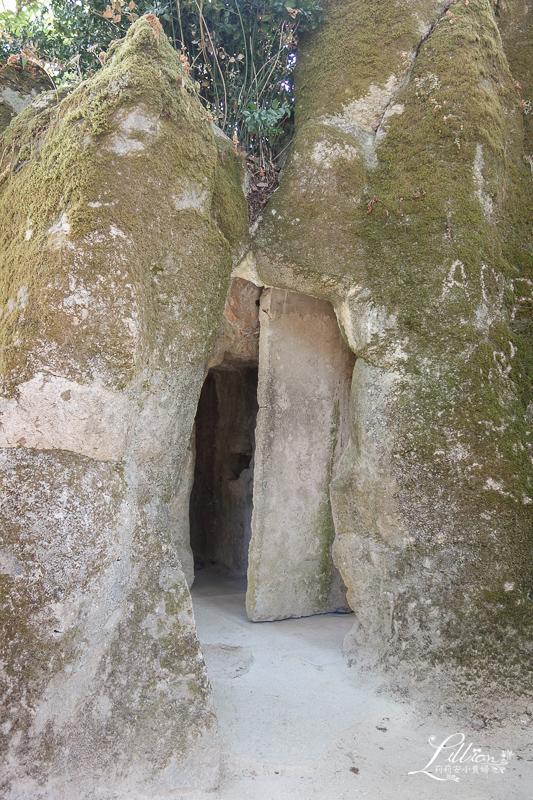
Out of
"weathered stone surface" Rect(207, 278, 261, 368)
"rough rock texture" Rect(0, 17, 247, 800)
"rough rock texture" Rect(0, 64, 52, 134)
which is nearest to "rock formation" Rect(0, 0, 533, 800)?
"rough rock texture" Rect(0, 17, 247, 800)

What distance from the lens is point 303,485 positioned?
4066 mm

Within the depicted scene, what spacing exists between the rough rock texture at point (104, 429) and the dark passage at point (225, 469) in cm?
270

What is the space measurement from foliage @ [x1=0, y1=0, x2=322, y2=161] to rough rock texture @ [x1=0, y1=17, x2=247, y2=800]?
834 millimetres

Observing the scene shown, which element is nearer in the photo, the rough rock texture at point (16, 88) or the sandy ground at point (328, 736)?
A: the sandy ground at point (328, 736)

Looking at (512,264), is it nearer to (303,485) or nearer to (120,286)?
(303,485)

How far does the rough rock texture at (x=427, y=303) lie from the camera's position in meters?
2.81

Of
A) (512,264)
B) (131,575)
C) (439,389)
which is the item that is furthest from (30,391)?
(512,264)

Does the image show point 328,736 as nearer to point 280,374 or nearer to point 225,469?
point 280,374

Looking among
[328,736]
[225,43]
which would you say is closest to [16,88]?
[225,43]

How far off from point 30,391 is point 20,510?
465 mm

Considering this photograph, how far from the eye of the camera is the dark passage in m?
5.41

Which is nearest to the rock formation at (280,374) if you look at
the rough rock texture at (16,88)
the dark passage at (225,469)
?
the rough rock texture at (16,88)

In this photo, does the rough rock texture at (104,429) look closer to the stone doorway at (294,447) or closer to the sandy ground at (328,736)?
the sandy ground at (328,736)

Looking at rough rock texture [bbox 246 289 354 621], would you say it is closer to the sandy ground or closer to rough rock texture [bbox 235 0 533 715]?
the sandy ground
